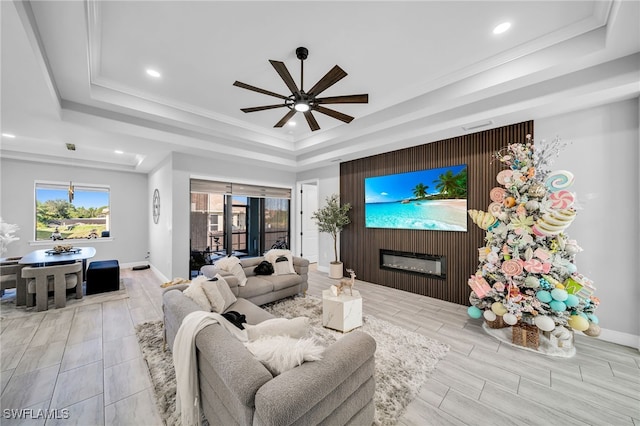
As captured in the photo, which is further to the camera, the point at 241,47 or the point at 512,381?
the point at 241,47

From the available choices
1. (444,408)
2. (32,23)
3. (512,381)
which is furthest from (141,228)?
(512,381)

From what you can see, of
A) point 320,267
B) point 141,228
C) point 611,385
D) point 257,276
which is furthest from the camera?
point 141,228

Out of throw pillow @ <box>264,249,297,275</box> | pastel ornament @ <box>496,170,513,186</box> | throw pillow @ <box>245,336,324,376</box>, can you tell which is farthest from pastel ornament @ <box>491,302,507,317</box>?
throw pillow @ <box>264,249,297,275</box>

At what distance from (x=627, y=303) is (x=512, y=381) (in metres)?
1.89

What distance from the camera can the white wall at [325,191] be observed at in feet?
19.4

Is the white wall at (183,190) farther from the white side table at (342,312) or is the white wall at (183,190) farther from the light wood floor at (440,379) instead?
the white side table at (342,312)

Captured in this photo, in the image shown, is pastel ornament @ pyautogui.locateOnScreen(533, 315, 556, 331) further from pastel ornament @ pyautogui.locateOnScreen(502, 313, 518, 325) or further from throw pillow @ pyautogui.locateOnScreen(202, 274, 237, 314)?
throw pillow @ pyautogui.locateOnScreen(202, 274, 237, 314)

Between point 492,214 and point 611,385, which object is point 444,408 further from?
point 492,214

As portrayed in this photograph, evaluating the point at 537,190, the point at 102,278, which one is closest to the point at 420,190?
the point at 537,190

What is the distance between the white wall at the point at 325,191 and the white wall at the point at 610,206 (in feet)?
13.0

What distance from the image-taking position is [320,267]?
20.4ft

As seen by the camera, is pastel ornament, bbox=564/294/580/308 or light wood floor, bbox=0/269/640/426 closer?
light wood floor, bbox=0/269/640/426

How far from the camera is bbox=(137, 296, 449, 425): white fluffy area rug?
185 cm

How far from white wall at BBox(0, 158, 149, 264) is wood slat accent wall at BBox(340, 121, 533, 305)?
5.62m
